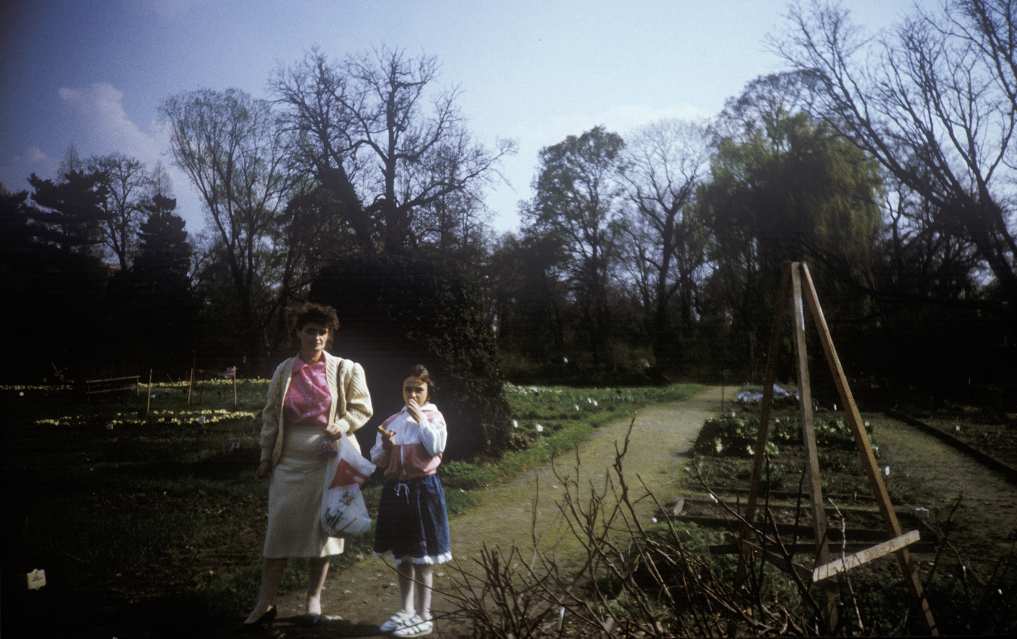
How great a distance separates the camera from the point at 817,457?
291cm

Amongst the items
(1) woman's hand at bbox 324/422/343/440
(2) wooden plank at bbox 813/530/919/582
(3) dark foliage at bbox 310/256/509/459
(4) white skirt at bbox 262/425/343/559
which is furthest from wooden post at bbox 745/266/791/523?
(3) dark foliage at bbox 310/256/509/459

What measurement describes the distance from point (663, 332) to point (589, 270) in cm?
425

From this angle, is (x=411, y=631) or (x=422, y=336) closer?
(x=411, y=631)

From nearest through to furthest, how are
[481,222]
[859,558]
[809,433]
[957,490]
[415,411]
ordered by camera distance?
[859,558], [809,433], [415,411], [957,490], [481,222]

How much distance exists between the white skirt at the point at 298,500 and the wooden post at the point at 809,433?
2586mm

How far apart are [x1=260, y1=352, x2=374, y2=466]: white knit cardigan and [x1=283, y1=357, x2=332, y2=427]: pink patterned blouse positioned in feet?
0.10

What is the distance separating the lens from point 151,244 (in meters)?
6.72

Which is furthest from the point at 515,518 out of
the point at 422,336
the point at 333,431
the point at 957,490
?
the point at 957,490

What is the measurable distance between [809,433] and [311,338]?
2.69 meters

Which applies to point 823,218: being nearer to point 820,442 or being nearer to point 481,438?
point 820,442

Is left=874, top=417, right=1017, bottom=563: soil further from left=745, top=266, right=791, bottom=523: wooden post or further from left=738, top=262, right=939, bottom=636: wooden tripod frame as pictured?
left=738, top=262, right=939, bottom=636: wooden tripod frame

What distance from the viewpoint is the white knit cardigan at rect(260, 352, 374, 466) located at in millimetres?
3729

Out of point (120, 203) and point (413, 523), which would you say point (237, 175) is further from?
point (413, 523)

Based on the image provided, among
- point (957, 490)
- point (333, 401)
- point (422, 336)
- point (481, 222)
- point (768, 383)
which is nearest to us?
point (768, 383)
